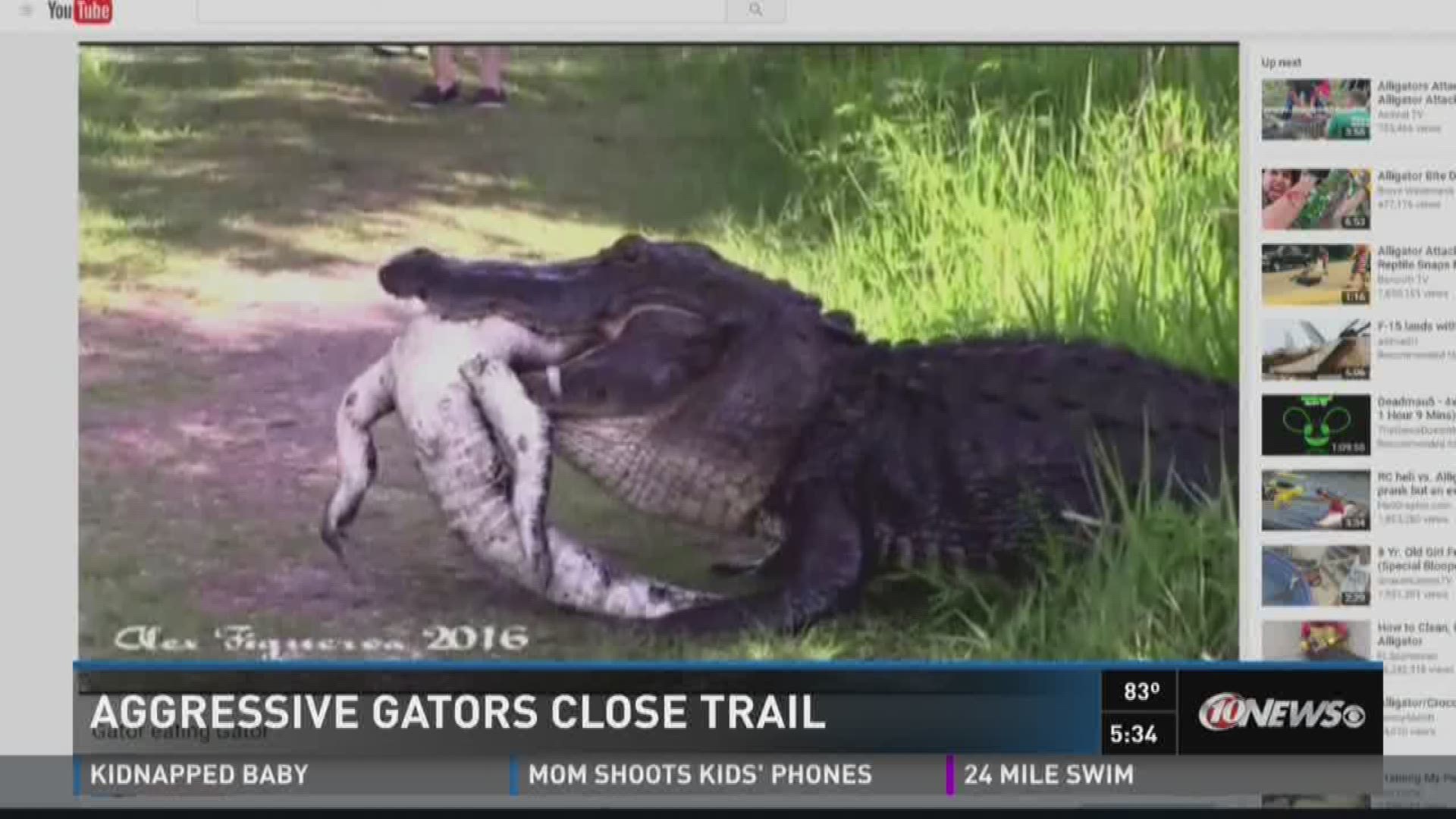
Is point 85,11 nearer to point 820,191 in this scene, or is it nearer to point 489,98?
point 489,98

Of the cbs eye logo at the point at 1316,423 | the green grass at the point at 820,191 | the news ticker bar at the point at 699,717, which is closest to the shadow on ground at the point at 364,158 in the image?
the green grass at the point at 820,191

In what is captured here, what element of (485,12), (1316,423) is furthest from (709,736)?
(485,12)

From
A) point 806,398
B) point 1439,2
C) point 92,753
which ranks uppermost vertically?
point 1439,2

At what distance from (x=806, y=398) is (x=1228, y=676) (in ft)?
2.68

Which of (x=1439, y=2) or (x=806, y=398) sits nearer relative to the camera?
(x=1439, y=2)

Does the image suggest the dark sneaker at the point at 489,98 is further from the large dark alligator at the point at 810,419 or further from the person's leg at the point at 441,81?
the large dark alligator at the point at 810,419

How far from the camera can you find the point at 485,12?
3.64 metres

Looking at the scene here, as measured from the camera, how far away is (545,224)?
3.82m

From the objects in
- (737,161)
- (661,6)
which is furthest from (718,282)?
(661,6)

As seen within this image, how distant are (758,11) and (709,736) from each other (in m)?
1.07

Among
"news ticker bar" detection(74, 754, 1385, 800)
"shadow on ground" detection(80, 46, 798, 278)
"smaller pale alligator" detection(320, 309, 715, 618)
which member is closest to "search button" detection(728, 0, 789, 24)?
"shadow on ground" detection(80, 46, 798, 278)

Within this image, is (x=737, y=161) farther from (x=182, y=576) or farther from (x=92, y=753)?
(x=92, y=753)

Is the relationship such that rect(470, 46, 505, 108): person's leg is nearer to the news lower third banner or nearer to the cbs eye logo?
the news lower third banner

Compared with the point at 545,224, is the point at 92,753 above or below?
below
